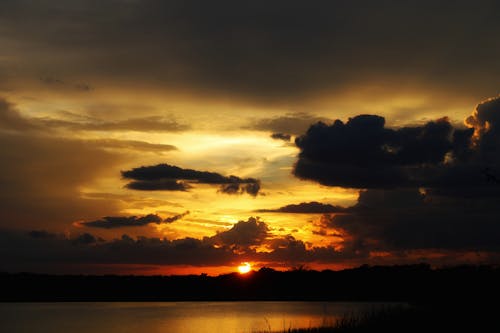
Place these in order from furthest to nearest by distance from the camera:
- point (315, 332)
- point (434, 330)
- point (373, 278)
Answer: point (373, 278) → point (315, 332) → point (434, 330)

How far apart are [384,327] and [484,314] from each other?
7.25m

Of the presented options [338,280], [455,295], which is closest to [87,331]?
[455,295]

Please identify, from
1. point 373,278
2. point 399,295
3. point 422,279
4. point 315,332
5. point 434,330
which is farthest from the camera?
point 373,278

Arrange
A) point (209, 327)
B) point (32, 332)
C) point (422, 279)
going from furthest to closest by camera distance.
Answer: point (422, 279) → point (209, 327) → point (32, 332)

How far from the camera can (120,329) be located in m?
95.2

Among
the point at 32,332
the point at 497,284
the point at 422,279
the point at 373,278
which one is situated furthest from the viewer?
the point at 373,278

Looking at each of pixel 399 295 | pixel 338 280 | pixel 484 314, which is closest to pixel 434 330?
pixel 484 314

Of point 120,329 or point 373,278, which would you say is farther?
point 373,278

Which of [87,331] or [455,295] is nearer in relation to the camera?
[455,295]

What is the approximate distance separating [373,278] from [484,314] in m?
134

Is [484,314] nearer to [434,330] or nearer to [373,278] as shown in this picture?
[434,330]

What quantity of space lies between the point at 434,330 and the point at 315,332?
8.60 m

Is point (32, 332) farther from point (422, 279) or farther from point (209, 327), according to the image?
point (422, 279)

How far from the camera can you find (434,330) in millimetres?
36750
